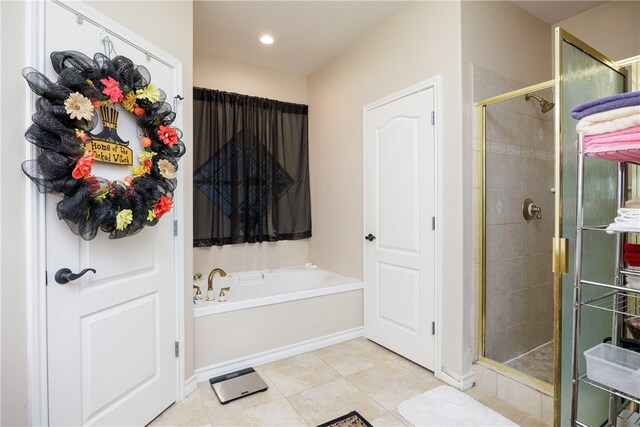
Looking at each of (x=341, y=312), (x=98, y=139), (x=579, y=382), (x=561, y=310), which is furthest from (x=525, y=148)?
(x=98, y=139)

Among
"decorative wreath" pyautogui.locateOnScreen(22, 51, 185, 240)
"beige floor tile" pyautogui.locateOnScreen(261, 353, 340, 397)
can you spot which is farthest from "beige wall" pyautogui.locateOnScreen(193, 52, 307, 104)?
"beige floor tile" pyautogui.locateOnScreen(261, 353, 340, 397)

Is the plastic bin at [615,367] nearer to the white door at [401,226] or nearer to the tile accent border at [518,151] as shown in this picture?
the white door at [401,226]

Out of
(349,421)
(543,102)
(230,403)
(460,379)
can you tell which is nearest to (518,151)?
(543,102)

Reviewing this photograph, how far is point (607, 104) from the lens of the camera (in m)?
1.25

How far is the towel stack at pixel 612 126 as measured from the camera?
1199mm

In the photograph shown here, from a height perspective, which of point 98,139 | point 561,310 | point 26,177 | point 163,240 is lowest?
point 561,310

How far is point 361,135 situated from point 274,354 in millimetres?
2083

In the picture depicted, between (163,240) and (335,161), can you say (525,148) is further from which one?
(163,240)

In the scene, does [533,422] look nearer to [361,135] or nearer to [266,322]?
[266,322]

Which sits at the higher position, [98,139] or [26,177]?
[98,139]

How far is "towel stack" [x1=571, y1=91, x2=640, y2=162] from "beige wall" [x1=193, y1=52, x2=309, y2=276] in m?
2.98

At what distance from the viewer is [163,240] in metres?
1.97

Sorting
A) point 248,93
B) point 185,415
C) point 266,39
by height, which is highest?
point 266,39

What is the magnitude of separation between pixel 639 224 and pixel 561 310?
1.51 ft
